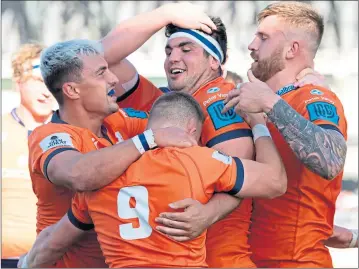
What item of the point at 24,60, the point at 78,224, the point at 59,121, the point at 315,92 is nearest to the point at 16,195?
the point at 24,60

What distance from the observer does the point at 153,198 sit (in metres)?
3.89

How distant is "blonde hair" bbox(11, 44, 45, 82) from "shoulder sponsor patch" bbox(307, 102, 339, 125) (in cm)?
437

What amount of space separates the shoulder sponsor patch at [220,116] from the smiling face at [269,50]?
580 mm

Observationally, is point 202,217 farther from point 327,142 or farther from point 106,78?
point 106,78

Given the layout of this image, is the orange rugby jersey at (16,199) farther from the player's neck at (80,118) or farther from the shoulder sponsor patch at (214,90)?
the shoulder sponsor patch at (214,90)

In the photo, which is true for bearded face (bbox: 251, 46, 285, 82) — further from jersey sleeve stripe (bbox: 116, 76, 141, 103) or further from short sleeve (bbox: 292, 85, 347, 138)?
jersey sleeve stripe (bbox: 116, 76, 141, 103)

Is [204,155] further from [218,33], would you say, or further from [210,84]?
A: [218,33]

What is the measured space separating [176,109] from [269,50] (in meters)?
1.17

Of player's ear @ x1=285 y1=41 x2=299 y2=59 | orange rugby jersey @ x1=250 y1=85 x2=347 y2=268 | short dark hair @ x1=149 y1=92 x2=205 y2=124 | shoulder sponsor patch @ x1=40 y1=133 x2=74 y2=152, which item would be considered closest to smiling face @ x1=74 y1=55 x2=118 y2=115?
shoulder sponsor patch @ x1=40 y1=133 x2=74 y2=152

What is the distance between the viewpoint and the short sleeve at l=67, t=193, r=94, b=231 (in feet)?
13.5

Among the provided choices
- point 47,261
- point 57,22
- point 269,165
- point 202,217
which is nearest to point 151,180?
point 202,217

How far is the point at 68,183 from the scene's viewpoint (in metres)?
4.02

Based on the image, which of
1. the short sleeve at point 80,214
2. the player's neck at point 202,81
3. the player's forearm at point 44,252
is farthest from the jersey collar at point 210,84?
the player's forearm at point 44,252

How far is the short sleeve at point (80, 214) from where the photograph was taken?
162 inches
